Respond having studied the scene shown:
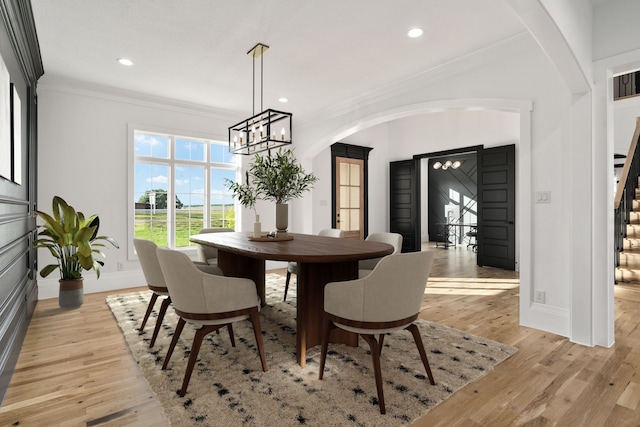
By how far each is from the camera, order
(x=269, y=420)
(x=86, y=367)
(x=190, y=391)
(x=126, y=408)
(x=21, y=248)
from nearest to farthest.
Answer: (x=269, y=420)
(x=126, y=408)
(x=190, y=391)
(x=86, y=367)
(x=21, y=248)

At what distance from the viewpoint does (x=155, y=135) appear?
208 inches

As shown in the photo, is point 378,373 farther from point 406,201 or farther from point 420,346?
point 406,201

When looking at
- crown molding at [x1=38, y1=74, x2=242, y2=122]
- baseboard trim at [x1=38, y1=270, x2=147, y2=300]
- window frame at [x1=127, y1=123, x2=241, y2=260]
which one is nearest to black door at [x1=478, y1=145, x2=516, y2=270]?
window frame at [x1=127, y1=123, x2=241, y2=260]

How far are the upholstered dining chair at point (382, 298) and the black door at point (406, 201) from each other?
587 cm

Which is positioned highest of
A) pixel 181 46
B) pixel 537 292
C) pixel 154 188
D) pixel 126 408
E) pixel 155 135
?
pixel 181 46

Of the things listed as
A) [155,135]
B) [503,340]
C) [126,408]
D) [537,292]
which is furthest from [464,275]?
[155,135]

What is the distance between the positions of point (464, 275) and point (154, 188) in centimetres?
512

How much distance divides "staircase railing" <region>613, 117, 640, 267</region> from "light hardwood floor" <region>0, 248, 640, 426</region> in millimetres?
1962

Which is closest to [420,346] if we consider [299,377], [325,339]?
[325,339]

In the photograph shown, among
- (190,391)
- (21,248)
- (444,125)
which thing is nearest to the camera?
(190,391)

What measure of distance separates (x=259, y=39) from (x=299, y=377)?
2959 millimetres

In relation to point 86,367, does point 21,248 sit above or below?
above

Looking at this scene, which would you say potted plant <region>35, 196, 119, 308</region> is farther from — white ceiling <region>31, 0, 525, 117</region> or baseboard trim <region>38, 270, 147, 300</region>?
white ceiling <region>31, 0, 525, 117</region>

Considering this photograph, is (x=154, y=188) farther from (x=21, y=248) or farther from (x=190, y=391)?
(x=190, y=391)
